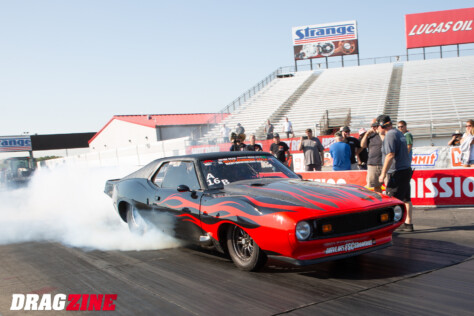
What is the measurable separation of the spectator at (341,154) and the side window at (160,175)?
4160 mm

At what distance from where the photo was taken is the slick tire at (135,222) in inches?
246

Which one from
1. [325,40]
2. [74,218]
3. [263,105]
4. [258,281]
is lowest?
[258,281]

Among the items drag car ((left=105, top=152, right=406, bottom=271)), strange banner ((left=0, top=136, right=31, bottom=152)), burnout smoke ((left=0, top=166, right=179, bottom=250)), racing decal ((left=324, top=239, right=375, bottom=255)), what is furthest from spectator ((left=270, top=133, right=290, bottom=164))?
strange banner ((left=0, top=136, right=31, bottom=152))

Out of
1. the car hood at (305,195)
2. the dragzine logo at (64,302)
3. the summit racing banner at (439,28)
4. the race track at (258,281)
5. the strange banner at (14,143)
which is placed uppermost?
the summit racing banner at (439,28)

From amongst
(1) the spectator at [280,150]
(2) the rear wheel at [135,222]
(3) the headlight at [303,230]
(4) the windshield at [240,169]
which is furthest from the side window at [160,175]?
(1) the spectator at [280,150]

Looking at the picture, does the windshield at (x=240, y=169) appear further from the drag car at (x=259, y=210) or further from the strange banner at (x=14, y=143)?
the strange banner at (x=14, y=143)

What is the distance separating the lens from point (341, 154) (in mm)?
9078

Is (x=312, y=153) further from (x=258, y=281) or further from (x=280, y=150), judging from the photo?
(x=258, y=281)

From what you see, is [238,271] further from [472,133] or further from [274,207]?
[472,133]

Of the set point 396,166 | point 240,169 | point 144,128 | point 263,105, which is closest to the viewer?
point 240,169

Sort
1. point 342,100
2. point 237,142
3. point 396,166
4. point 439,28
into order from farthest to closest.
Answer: point 439,28, point 342,100, point 237,142, point 396,166

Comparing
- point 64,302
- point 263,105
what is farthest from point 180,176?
point 263,105

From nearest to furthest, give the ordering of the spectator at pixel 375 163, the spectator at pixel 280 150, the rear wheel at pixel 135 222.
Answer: the rear wheel at pixel 135 222
the spectator at pixel 375 163
the spectator at pixel 280 150

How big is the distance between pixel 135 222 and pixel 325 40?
38.5 m
